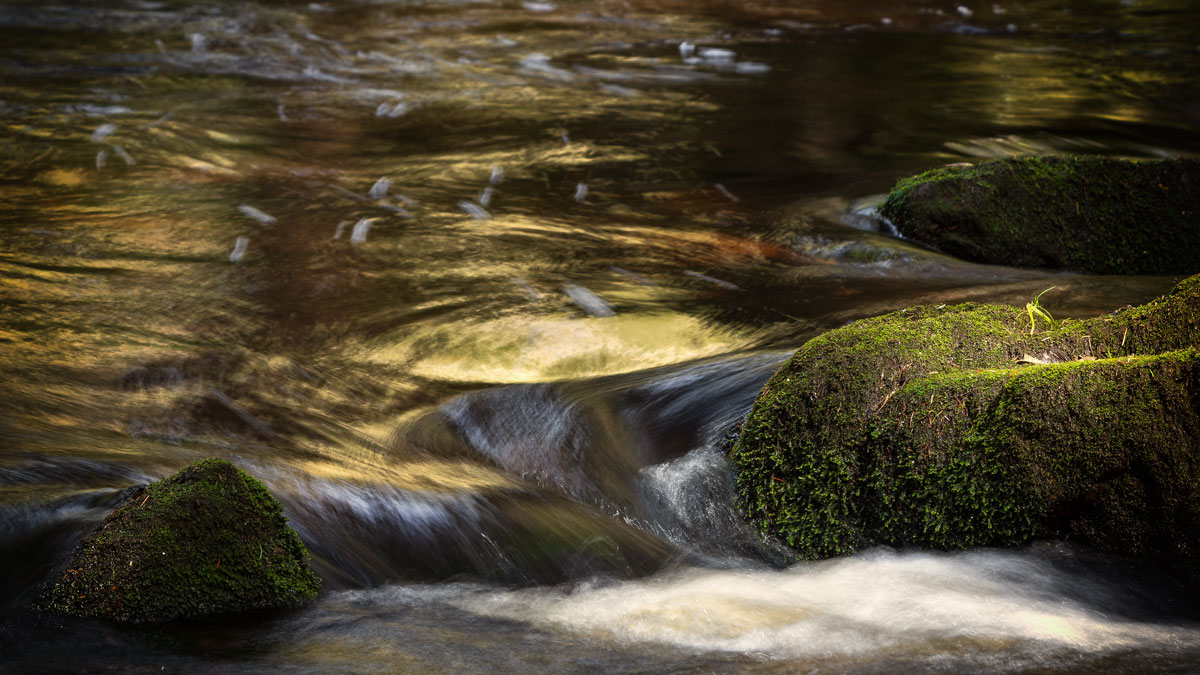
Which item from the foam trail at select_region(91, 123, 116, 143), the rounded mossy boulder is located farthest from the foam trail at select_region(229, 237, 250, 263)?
the rounded mossy boulder

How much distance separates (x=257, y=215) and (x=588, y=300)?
283 centimetres

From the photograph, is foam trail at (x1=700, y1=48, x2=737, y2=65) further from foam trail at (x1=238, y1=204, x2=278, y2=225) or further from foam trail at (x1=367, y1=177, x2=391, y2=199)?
foam trail at (x1=238, y1=204, x2=278, y2=225)

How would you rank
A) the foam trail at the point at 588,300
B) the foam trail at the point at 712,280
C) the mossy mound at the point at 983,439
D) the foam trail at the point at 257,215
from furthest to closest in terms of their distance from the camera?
the foam trail at the point at 257,215
the foam trail at the point at 712,280
the foam trail at the point at 588,300
the mossy mound at the point at 983,439

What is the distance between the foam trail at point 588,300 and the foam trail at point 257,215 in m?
2.41

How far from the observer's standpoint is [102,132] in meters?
9.52

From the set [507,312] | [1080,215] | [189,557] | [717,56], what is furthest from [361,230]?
→ [717,56]

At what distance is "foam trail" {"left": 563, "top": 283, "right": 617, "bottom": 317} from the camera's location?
20.0 ft

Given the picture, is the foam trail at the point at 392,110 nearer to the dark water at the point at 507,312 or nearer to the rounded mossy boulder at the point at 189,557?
the dark water at the point at 507,312

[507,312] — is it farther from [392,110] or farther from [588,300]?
[392,110]

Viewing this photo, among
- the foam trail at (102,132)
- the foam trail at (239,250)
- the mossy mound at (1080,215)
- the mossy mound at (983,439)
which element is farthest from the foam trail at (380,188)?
the mossy mound at (983,439)

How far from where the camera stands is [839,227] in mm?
7285

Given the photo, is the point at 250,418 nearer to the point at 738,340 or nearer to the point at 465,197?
the point at 738,340

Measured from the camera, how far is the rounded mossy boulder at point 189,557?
320cm

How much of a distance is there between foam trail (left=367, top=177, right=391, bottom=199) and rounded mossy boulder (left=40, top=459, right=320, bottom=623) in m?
4.91
